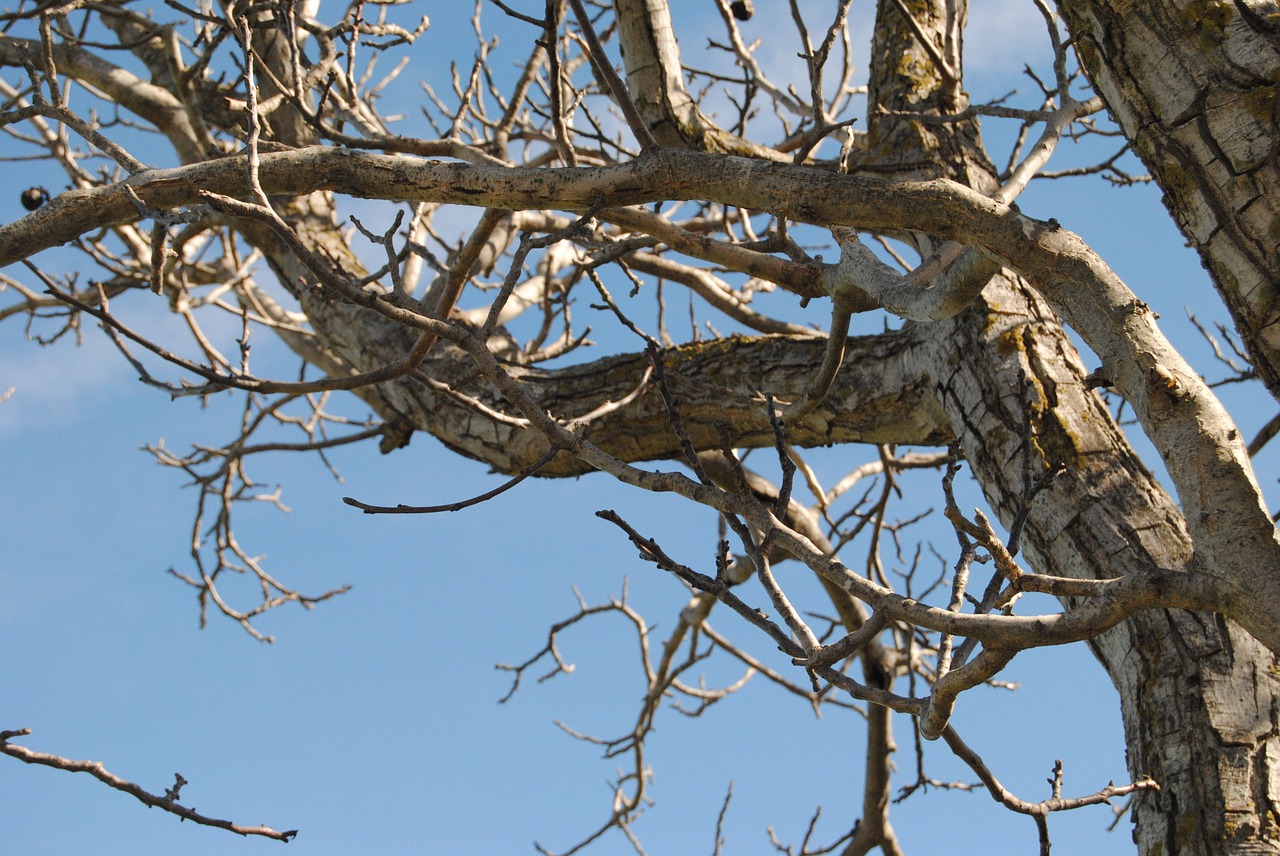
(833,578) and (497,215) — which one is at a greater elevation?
(497,215)

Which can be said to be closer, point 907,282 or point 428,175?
point 907,282

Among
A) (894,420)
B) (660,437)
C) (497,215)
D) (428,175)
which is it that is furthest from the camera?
(660,437)

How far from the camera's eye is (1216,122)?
1.64 metres

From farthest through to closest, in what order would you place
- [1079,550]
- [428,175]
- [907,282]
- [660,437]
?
1. [660,437]
2. [1079,550]
3. [428,175]
4. [907,282]

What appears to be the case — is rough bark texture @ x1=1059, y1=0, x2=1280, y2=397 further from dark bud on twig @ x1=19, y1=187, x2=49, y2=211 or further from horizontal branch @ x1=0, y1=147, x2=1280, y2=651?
dark bud on twig @ x1=19, y1=187, x2=49, y2=211

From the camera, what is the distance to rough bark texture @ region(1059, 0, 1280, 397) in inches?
62.4

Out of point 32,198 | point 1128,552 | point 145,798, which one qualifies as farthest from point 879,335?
point 32,198

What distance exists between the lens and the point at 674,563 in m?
1.67

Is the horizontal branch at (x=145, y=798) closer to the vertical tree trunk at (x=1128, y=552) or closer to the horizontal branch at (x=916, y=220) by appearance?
the horizontal branch at (x=916, y=220)

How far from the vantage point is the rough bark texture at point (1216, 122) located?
158 cm

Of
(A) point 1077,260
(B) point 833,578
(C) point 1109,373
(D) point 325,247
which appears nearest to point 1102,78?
(A) point 1077,260

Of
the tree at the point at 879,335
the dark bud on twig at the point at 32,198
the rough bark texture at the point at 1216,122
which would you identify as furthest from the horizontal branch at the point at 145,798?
the dark bud on twig at the point at 32,198

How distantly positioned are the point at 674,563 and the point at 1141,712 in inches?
46.6

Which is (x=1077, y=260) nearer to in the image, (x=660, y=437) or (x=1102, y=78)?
(x=1102, y=78)
